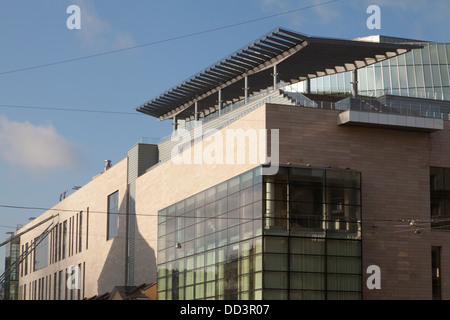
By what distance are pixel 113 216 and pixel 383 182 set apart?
114ft

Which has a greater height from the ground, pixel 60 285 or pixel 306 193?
pixel 306 193

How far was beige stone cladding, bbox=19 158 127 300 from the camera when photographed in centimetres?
7811

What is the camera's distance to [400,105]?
53812 mm

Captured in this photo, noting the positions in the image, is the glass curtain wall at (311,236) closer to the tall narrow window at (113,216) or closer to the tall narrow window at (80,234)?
the tall narrow window at (113,216)

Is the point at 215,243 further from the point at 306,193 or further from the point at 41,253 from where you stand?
the point at 41,253

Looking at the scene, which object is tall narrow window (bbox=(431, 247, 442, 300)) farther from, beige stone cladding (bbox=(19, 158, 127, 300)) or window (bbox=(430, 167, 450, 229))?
beige stone cladding (bbox=(19, 158, 127, 300))

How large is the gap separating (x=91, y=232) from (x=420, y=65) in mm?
43546

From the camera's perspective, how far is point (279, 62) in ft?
200
